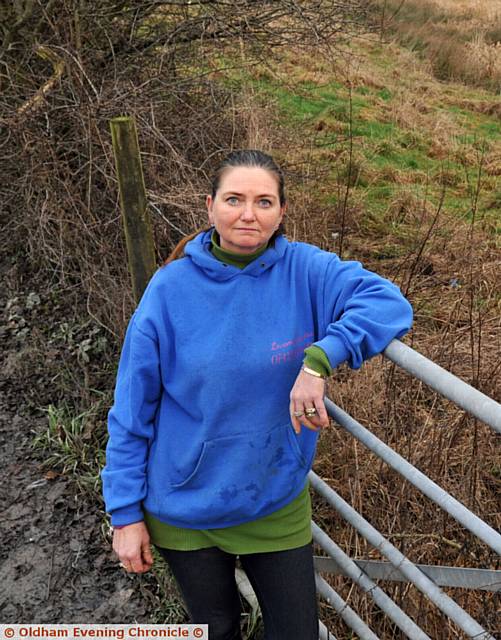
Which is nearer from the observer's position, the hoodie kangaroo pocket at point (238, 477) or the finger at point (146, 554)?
the hoodie kangaroo pocket at point (238, 477)

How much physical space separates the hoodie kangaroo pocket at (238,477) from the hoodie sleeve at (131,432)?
0.35 ft

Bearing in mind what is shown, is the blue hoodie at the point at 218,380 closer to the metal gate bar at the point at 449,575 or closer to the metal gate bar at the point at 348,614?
the metal gate bar at the point at 449,575

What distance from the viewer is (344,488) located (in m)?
2.73

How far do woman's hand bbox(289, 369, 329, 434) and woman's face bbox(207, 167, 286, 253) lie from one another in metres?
0.40

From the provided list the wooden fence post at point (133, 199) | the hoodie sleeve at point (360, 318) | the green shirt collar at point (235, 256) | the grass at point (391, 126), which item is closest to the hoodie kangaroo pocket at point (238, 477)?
the hoodie sleeve at point (360, 318)

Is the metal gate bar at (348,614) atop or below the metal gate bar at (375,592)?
below

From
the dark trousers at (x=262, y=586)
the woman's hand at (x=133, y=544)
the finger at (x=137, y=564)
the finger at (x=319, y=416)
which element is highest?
the finger at (x=319, y=416)

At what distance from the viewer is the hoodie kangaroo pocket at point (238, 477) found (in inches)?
65.4

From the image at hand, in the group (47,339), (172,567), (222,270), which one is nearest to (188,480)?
(172,567)

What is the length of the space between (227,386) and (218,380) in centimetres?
3

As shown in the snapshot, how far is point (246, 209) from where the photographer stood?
1.65 meters

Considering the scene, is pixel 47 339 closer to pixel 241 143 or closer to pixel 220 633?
pixel 241 143

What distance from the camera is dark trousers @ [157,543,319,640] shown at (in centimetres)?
179

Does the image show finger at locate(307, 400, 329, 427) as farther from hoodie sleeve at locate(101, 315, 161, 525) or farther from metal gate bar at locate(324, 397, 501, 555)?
hoodie sleeve at locate(101, 315, 161, 525)
